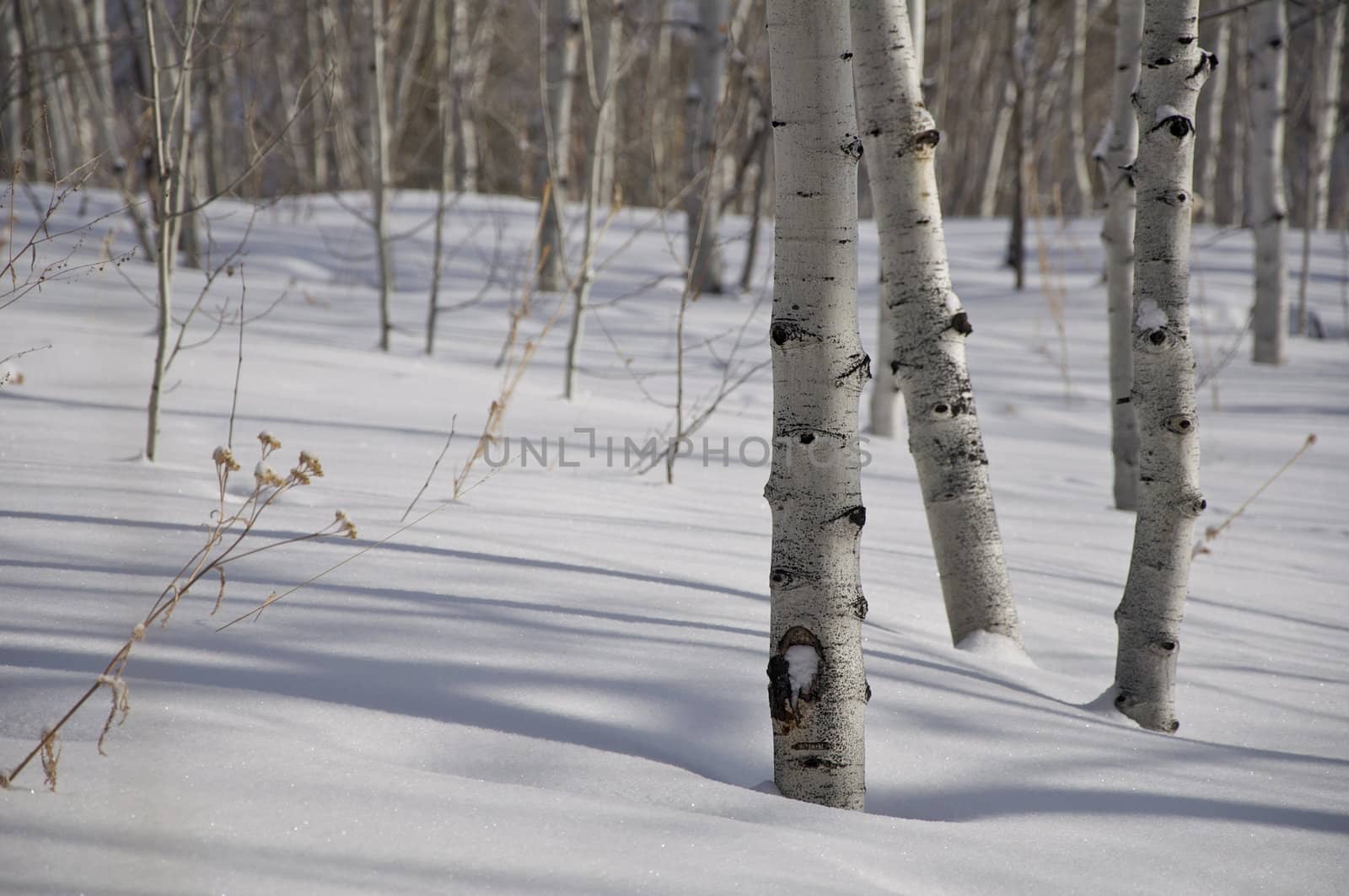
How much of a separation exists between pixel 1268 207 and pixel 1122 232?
4.30 m

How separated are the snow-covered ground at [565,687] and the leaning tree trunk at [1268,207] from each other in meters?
3.48

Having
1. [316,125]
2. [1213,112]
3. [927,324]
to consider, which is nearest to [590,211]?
[927,324]

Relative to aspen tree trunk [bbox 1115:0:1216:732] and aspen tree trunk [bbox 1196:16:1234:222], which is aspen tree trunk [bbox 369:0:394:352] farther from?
aspen tree trunk [bbox 1196:16:1234:222]

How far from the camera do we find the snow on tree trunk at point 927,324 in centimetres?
215

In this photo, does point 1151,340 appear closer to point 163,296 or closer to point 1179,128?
point 1179,128

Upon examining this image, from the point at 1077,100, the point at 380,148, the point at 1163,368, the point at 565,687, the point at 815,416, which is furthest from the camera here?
the point at 1077,100

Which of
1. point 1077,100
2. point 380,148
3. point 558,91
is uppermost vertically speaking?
point 1077,100

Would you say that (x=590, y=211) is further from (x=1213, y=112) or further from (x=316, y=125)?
(x=316, y=125)

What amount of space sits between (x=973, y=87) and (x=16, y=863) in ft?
69.5

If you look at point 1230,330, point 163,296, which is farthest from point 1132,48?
point 1230,330

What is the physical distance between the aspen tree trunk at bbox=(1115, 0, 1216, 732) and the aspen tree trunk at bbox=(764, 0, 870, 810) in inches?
34.3

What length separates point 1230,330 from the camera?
767 cm

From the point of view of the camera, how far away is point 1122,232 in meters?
3.64

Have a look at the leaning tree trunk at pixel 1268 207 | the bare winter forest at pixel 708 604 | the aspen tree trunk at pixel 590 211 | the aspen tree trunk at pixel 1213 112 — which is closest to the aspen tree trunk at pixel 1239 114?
the aspen tree trunk at pixel 1213 112
